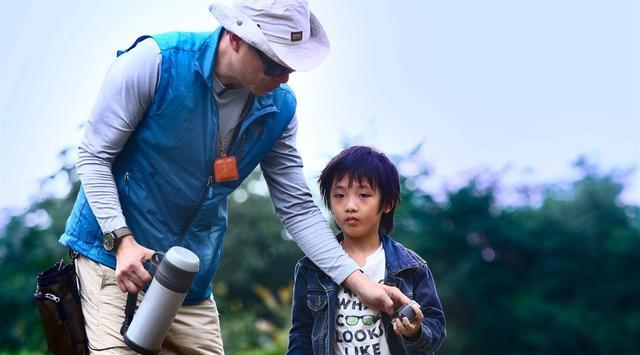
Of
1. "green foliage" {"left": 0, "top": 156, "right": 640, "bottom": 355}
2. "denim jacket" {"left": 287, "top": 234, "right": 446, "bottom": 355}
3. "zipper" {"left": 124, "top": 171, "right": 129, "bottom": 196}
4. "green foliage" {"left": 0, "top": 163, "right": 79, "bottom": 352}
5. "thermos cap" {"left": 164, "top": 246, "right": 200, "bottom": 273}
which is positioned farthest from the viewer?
"green foliage" {"left": 0, "top": 156, "right": 640, "bottom": 355}

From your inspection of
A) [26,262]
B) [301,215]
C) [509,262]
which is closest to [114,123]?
[301,215]

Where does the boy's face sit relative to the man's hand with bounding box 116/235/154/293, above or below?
above

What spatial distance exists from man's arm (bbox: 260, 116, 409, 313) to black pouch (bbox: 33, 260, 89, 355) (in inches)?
34.7

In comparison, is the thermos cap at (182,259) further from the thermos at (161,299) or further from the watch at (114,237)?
the watch at (114,237)

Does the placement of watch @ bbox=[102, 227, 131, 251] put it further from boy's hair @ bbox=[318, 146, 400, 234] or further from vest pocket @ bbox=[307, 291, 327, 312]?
boy's hair @ bbox=[318, 146, 400, 234]

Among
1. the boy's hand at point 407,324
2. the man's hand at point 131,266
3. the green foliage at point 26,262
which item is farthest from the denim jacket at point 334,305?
the green foliage at point 26,262

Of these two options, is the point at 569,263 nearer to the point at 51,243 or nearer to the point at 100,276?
the point at 51,243

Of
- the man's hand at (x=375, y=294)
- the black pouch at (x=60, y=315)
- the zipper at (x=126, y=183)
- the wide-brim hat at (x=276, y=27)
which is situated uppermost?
the wide-brim hat at (x=276, y=27)

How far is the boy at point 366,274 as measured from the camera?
406cm

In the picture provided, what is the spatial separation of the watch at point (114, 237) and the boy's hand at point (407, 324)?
98 centimetres

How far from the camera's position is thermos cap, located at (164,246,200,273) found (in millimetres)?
3570

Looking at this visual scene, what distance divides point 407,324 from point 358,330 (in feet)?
0.95

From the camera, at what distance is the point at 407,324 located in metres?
3.84

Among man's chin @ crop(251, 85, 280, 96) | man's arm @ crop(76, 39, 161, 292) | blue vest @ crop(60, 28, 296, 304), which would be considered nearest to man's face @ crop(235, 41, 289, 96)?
man's chin @ crop(251, 85, 280, 96)
